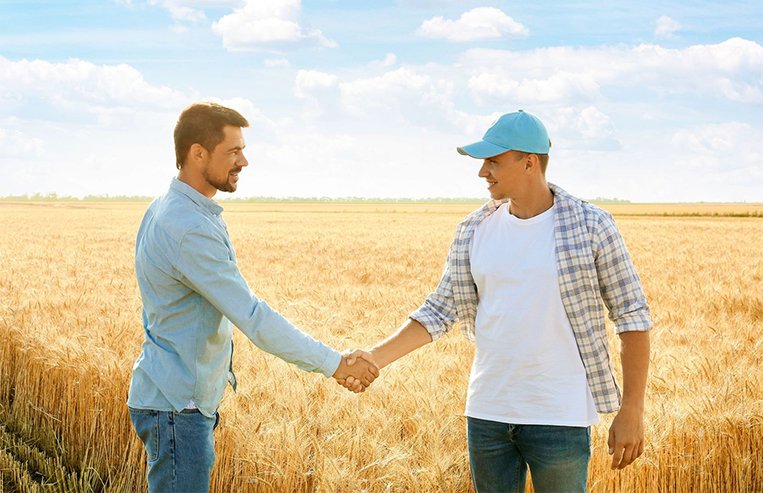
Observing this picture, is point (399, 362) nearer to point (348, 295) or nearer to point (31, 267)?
point (348, 295)

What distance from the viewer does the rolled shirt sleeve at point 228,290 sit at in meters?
2.98

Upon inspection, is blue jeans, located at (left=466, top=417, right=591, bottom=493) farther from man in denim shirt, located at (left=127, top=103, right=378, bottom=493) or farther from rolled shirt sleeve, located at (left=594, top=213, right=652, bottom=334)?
man in denim shirt, located at (left=127, top=103, right=378, bottom=493)

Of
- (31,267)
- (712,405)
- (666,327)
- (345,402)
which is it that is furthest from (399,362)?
(31,267)

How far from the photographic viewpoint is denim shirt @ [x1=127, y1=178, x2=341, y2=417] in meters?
2.98

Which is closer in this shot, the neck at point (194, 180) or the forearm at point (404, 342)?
the neck at point (194, 180)

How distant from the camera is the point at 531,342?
2836 millimetres

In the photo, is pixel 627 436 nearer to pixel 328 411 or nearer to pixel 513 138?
pixel 513 138

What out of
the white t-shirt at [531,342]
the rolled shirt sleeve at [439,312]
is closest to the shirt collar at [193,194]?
the rolled shirt sleeve at [439,312]

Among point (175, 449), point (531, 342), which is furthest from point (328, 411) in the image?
point (531, 342)

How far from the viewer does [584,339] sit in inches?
112

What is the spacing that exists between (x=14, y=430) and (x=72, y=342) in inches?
37.7

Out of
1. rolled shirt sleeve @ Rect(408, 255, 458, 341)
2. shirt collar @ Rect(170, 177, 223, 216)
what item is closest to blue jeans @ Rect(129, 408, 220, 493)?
shirt collar @ Rect(170, 177, 223, 216)

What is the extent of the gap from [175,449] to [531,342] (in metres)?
1.47

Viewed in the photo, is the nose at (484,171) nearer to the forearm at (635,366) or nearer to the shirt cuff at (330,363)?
the forearm at (635,366)
